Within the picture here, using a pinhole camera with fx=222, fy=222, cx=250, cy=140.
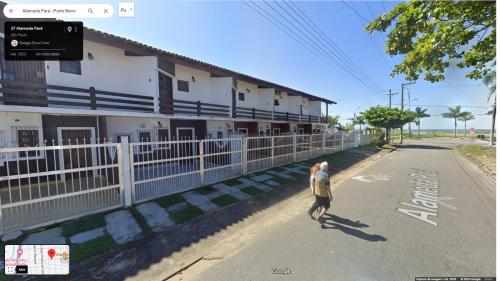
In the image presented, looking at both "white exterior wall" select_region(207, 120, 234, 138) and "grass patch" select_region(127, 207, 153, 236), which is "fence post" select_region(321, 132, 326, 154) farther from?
"grass patch" select_region(127, 207, 153, 236)

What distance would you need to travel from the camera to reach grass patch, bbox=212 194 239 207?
5929mm

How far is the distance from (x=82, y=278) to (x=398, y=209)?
642cm

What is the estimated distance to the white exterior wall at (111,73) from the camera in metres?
8.71

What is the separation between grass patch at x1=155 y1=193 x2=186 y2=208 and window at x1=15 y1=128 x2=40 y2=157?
5.57 meters

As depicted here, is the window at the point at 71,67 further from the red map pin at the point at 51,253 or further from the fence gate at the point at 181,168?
the red map pin at the point at 51,253

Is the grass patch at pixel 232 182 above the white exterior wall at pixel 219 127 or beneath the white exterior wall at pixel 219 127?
beneath

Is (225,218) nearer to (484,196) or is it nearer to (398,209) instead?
(398,209)

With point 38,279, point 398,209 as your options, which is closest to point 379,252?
point 398,209

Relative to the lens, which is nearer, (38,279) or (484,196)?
(38,279)

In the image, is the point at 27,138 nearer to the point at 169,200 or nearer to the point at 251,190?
the point at 169,200

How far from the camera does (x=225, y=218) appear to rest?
508cm

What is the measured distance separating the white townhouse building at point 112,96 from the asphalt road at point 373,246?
166 inches

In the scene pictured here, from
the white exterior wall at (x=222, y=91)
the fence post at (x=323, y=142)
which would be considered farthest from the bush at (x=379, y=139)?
the white exterior wall at (x=222, y=91)

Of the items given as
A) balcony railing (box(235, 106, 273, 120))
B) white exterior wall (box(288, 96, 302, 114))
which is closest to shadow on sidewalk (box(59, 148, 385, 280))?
balcony railing (box(235, 106, 273, 120))
